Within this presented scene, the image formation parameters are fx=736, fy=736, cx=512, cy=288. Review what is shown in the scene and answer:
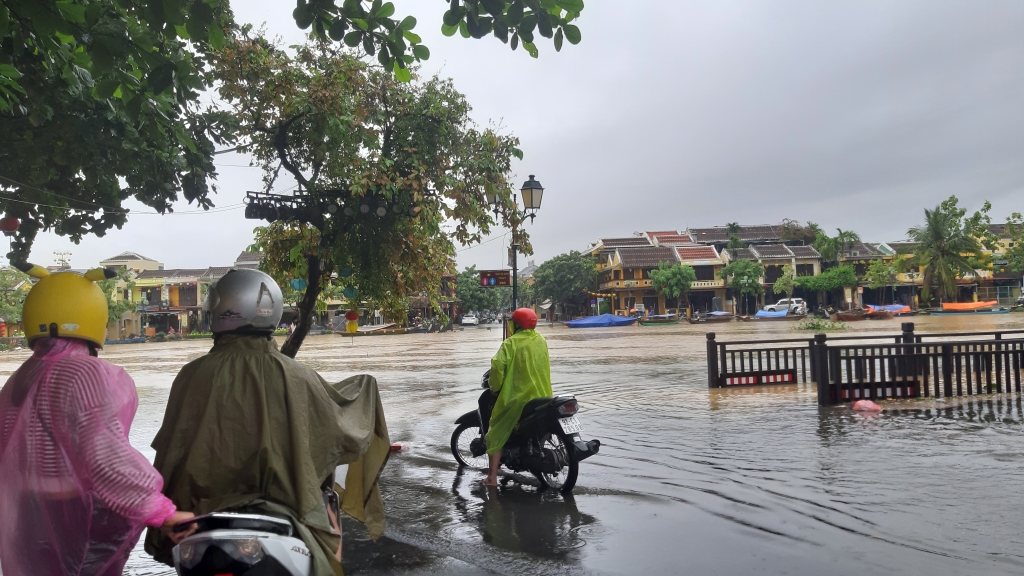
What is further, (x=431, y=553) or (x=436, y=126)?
(x=436, y=126)

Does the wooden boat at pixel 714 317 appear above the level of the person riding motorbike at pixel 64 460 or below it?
below

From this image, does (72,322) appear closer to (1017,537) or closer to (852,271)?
(1017,537)

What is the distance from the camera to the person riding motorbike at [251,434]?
8.02ft

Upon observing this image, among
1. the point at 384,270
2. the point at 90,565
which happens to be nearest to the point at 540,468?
the point at 384,270

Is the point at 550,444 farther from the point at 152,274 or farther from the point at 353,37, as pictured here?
the point at 152,274

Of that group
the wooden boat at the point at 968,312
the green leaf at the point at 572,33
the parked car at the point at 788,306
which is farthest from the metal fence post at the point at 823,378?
the parked car at the point at 788,306

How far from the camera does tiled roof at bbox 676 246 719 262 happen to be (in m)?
69.1

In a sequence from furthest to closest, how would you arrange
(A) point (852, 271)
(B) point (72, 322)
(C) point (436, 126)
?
(A) point (852, 271)
(C) point (436, 126)
(B) point (72, 322)

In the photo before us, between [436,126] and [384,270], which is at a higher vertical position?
[436,126]

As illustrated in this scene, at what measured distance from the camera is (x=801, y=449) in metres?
7.47

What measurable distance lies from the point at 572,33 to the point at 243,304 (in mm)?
2244

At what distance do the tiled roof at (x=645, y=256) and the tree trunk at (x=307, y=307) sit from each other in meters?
63.1

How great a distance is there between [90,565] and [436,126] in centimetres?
526

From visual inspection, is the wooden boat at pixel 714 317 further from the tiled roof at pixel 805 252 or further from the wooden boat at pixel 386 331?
the wooden boat at pixel 386 331
